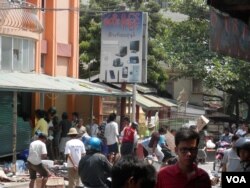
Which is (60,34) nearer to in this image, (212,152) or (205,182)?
(212,152)

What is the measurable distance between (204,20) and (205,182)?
35327 millimetres

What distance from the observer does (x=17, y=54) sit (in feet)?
78.3

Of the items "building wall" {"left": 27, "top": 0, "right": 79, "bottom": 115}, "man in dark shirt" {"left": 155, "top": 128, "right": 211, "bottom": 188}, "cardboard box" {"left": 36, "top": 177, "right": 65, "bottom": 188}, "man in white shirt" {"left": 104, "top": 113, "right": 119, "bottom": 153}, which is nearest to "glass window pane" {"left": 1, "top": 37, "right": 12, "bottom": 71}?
"building wall" {"left": 27, "top": 0, "right": 79, "bottom": 115}

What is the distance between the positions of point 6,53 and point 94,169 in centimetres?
1474

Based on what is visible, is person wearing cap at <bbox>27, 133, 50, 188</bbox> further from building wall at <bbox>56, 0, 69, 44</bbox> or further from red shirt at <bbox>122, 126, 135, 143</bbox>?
building wall at <bbox>56, 0, 69, 44</bbox>

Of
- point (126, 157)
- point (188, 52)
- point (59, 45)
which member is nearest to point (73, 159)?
point (126, 157)

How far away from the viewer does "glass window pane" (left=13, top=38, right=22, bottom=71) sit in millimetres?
23641

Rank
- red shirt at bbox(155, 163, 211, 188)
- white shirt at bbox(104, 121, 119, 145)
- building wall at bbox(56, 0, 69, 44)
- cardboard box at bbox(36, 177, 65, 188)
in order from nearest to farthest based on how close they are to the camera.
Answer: red shirt at bbox(155, 163, 211, 188) → cardboard box at bbox(36, 177, 65, 188) → white shirt at bbox(104, 121, 119, 145) → building wall at bbox(56, 0, 69, 44)

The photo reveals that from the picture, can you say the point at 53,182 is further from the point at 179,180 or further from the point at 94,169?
the point at 179,180

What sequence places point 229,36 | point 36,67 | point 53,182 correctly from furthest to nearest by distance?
1. point 36,67
2. point 53,182
3. point 229,36

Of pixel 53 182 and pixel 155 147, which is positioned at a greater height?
pixel 155 147

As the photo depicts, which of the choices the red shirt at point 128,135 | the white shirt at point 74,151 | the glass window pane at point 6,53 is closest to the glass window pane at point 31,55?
the glass window pane at point 6,53

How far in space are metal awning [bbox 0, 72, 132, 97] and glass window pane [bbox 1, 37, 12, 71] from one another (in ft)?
1.55

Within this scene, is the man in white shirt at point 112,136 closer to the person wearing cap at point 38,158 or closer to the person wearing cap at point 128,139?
the person wearing cap at point 128,139
